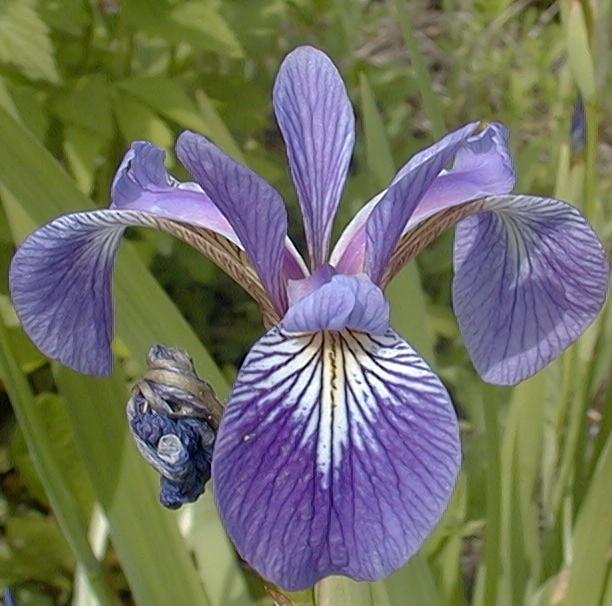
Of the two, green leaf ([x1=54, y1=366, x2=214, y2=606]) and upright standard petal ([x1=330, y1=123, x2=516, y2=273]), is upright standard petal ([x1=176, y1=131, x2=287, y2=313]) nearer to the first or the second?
upright standard petal ([x1=330, y1=123, x2=516, y2=273])

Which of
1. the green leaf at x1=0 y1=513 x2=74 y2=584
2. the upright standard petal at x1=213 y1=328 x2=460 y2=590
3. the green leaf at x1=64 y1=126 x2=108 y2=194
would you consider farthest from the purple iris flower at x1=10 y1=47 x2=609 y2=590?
the green leaf at x1=0 y1=513 x2=74 y2=584

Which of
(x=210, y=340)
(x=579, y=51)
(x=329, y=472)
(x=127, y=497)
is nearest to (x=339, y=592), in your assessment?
(x=329, y=472)

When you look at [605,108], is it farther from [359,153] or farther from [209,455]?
[209,455]

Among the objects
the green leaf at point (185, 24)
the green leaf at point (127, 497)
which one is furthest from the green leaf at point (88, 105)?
the green leaf at point (127, 497)

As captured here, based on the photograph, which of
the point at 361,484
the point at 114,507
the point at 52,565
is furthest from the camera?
the point at 52,565

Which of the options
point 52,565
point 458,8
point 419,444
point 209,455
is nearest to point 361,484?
point 419,444

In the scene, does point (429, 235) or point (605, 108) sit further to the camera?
point (605, 108)
